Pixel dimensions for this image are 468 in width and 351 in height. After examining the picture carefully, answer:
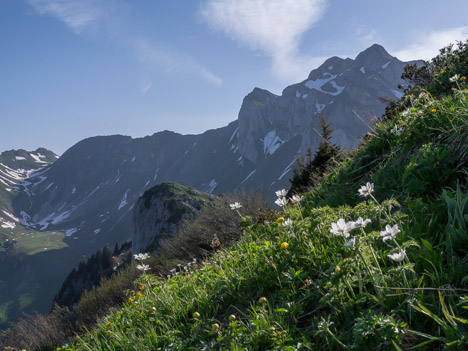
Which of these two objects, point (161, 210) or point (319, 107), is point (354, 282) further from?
point (319, 107)

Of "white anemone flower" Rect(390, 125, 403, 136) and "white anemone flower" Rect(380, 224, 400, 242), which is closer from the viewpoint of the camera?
"white anemone flower" Rect(380, 224, 400, 242)

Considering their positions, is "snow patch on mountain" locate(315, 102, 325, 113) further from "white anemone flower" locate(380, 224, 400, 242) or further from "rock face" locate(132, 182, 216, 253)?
"white anemone flower" locate(380, 224, 400, 242)

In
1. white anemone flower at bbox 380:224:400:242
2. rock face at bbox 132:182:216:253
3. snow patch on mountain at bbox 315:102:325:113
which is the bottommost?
rock face at bbox 132:182:216:253

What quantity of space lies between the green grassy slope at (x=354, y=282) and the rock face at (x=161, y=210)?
45.9 m

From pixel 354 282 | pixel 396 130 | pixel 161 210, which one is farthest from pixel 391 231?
pixel 161 210

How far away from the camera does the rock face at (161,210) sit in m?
54.3

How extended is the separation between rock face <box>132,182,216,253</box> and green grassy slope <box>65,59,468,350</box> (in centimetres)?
4593

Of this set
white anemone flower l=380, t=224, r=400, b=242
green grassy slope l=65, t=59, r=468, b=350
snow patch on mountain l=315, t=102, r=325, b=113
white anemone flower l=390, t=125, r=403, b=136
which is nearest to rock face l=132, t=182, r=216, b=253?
white anemone flower l=390, t=125, r=403, b=136

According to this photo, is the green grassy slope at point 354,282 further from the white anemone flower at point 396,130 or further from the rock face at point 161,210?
the rock face at point 161,210

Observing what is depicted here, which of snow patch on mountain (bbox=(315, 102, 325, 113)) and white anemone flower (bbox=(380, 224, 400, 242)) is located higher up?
snow patch on mountain (bbox=(315, 102, 325, 113))

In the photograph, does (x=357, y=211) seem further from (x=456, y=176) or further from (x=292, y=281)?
(x=456, y=176)

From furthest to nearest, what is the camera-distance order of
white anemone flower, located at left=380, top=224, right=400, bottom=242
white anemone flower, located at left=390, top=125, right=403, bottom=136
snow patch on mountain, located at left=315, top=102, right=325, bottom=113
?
snow patch on mountain, located at left=315, top=102, right=325, bottom=113 < white anemone flower, located at left=390, top=125, right=403, bottom=136 < white anemone flower, located at left=380, top=224, right=400, bottom=242

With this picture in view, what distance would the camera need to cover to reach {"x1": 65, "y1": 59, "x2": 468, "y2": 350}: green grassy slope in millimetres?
2180

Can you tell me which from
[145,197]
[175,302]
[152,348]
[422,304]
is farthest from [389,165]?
[145,197]
